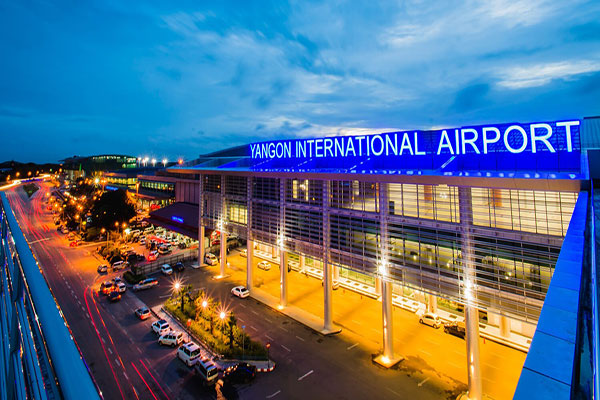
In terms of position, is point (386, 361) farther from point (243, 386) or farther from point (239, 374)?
point (239, 374)

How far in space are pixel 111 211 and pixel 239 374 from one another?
154ft

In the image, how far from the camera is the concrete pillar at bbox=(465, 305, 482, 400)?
20266 mm

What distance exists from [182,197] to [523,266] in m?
56.6

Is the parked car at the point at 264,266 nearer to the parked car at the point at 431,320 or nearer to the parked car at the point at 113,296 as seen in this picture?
the parked car at the point at 113,296

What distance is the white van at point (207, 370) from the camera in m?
22.7

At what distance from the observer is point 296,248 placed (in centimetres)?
3247

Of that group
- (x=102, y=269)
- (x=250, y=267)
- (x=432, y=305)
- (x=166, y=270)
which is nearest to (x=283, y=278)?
(x=250, y=267)

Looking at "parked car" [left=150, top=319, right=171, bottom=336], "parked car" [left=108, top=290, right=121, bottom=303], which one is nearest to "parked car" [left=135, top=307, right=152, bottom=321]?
"parked car" [left=150, top=319, right=171, bottom=336]

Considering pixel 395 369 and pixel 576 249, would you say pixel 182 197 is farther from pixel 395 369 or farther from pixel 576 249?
pixel 576 249

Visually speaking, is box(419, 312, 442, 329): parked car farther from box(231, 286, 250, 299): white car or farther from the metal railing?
the metal railing

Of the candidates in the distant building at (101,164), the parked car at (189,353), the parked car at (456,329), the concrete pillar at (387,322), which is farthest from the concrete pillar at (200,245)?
the distant building at (101,164)

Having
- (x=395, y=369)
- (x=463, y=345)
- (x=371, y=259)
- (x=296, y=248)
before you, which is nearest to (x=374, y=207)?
(x=371, y=259)

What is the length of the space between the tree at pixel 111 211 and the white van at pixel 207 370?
43748mm

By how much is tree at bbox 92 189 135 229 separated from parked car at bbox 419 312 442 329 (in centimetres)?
5418
